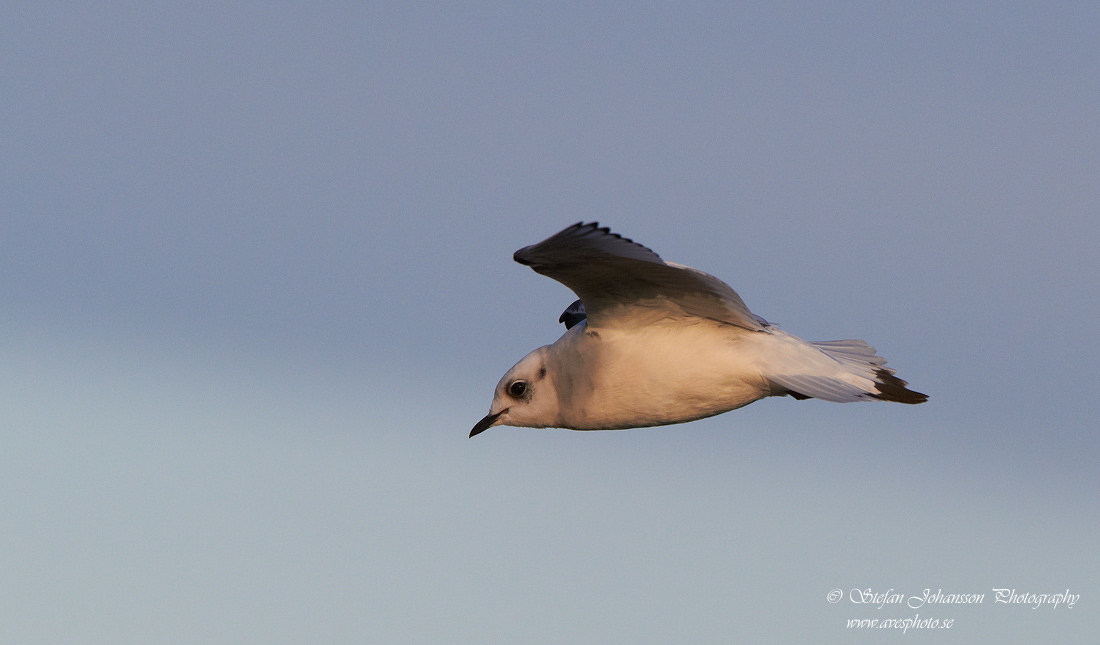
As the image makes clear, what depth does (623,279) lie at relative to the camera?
888 cm

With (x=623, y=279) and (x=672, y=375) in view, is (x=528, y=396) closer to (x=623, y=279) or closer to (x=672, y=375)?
(x=672, y=375)

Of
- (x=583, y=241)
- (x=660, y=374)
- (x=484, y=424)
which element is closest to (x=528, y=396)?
(x=484, y=424)

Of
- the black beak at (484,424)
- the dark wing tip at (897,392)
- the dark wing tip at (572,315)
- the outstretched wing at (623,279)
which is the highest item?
the dark wing tip at (572,315)

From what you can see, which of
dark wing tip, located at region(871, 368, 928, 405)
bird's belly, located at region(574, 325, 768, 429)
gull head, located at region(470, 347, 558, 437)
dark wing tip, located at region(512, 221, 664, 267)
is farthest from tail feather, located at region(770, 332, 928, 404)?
gull head, located at region(470, 347, 558, 437)

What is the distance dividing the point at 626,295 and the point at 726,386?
1192mm

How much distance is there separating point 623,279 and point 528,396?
6.51 feet

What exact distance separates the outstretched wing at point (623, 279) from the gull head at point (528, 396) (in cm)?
90

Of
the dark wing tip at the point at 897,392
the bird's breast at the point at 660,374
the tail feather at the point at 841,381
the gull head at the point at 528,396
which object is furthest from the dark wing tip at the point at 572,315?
the dark wing tip at the point at 897,392

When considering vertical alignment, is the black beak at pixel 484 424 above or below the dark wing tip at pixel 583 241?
below

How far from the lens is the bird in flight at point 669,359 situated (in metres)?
8.93

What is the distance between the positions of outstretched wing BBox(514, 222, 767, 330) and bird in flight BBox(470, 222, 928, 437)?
0.01m

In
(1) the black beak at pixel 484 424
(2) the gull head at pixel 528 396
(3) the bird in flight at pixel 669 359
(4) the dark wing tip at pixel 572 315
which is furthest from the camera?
(4) the dark wing tip at pixel 572 315

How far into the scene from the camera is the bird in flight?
8930 millimetres

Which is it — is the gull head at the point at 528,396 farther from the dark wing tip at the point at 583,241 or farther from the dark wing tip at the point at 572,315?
the dark wing tip at the point at 583,241
